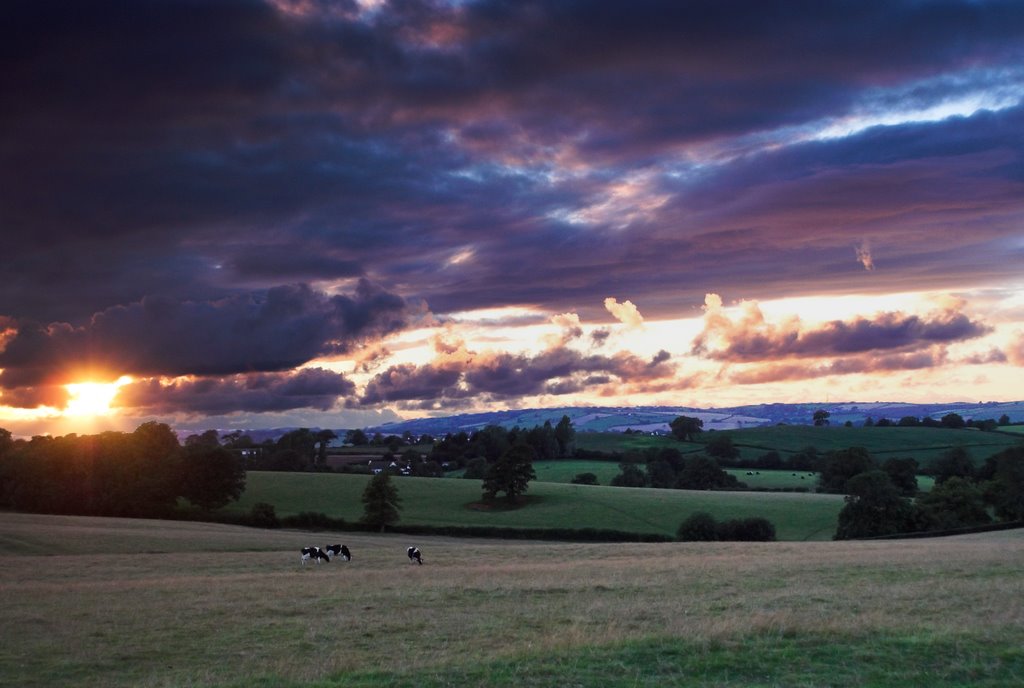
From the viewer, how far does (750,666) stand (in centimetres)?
1414

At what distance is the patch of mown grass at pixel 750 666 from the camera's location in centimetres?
1321

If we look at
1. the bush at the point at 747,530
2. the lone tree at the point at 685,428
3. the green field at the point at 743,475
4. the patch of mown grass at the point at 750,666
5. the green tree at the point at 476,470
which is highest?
the lone tree at the point at 685,428

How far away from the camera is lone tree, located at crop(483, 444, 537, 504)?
98938mm

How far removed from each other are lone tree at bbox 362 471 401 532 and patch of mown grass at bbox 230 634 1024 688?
70550 mm

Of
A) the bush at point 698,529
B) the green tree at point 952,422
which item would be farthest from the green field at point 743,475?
the green tree at point 952,422

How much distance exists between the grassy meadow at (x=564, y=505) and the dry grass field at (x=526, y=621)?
146 ft

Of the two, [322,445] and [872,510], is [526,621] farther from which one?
[322,445]

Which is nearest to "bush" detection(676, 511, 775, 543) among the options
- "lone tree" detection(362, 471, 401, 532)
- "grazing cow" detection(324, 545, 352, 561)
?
"lone tree" detection(362, 471, 401, 532)

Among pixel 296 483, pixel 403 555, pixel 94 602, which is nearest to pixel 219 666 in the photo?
pixel 94 602

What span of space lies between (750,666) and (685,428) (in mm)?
165642

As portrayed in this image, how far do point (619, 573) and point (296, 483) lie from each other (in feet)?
274

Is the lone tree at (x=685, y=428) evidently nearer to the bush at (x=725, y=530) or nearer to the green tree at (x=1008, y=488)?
the green tree at (x=1008, y=488)

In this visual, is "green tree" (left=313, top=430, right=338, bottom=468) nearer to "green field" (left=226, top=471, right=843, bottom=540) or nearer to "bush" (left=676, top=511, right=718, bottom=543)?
"green field" (left=226, top=471, right=843, bottom=540)

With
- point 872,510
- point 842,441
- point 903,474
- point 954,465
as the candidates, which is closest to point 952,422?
point 842,441
